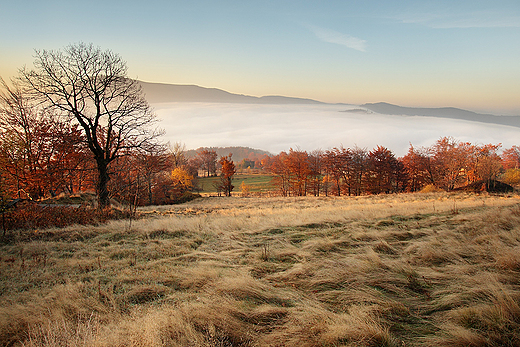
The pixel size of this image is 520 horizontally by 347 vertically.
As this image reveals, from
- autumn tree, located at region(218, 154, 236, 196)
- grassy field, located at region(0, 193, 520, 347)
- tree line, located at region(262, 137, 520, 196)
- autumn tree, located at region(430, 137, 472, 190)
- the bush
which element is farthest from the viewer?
autumn tree, located at region(218, 154, 236, 196)

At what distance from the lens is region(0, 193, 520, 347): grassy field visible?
2.81 m

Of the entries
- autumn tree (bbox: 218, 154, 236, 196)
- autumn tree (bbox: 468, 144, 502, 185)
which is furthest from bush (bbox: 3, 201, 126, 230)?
autumn tree (bbox: 218, 154, 236, 196)

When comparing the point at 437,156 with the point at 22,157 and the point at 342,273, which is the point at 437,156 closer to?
the point at 342,273

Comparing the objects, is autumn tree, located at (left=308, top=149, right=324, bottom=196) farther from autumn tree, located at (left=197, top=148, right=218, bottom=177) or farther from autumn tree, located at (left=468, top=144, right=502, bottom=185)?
autumn tree, located at (left=197, top=148, right=218, bottom=177)

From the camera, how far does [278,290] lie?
13.6 feet

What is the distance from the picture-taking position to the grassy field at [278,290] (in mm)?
2811

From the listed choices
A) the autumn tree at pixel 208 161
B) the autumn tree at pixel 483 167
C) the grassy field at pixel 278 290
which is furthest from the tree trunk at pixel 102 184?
the autumn tree at pixel 208 161

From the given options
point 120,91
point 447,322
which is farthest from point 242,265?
point 120,91

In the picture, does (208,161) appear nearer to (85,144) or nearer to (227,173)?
(227,173)

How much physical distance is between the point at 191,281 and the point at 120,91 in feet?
55.4

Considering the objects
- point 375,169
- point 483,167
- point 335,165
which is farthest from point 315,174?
point 483,167

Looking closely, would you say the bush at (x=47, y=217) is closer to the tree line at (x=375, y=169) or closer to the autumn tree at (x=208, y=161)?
the tree line at (x=375, y=169)

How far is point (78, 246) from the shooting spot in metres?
8.02

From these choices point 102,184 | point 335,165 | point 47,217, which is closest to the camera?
point 47,217
